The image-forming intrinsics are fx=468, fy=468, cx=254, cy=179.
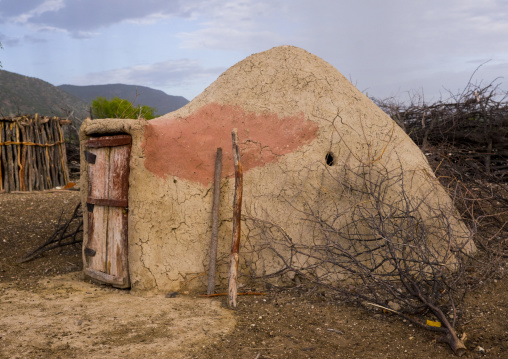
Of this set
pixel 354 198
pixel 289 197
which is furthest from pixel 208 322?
pixel 354 198

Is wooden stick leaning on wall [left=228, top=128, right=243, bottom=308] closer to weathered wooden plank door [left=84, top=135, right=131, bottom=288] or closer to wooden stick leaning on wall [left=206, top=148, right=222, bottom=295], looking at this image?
wooden stick leaning on wall [left=206, top=148, right=222, bottom=295]

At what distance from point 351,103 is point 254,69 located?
1.17 metres

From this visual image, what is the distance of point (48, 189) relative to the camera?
457 inches

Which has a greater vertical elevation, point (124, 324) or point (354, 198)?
point (354, 198)

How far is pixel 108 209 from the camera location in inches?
196

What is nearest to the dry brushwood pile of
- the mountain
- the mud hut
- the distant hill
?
the mud hut

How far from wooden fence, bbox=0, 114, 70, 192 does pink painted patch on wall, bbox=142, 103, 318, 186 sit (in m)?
7.58

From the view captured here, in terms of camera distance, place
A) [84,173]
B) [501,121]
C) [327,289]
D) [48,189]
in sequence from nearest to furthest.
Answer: [327,289]
[84,173]
[501,121]
[48,189]

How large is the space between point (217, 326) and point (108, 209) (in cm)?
189

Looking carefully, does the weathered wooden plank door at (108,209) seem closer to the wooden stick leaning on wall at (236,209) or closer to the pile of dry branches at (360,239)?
the wooden stick leaning on wall at (236,209)

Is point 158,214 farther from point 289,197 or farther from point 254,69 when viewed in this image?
Answer: point 254,69

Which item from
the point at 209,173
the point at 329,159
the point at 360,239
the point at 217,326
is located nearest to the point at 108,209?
the point at 209,173

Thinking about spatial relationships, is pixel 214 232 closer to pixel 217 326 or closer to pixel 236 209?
pixel 236 209

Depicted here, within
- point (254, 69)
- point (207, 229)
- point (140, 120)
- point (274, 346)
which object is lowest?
point (274, 346)
